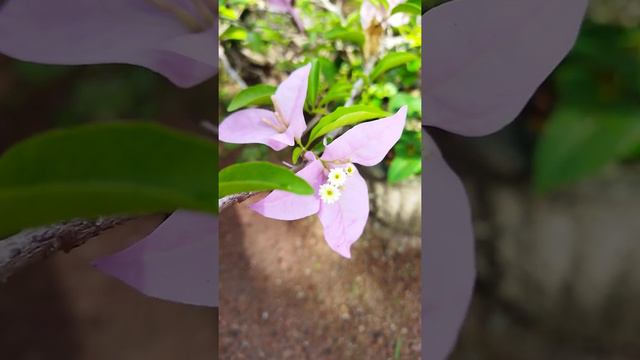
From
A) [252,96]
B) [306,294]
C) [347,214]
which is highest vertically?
[252,96]

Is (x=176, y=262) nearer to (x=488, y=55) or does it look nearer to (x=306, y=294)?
(x=306, y=294)

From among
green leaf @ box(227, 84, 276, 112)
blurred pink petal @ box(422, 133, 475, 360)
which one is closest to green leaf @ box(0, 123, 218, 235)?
blurred pink petal @ box(422, 133, 475, 360)

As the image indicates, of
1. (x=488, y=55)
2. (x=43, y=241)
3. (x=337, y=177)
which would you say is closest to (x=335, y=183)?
(x=337, y=177)

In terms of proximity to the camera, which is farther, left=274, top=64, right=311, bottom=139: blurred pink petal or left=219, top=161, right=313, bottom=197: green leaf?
left=274, top=64, right=311, bottom=139: blurred pink petal

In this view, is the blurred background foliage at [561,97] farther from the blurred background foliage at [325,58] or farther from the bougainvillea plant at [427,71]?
the blurred background foliage at [325,58]

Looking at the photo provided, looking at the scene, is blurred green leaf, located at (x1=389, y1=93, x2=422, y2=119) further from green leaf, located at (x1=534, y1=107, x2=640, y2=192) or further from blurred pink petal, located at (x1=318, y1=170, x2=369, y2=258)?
green leaf, located at (x1=534, y1=107, x2=640, y2=192)

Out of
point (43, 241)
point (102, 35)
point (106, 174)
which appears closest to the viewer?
point (106, 174)
